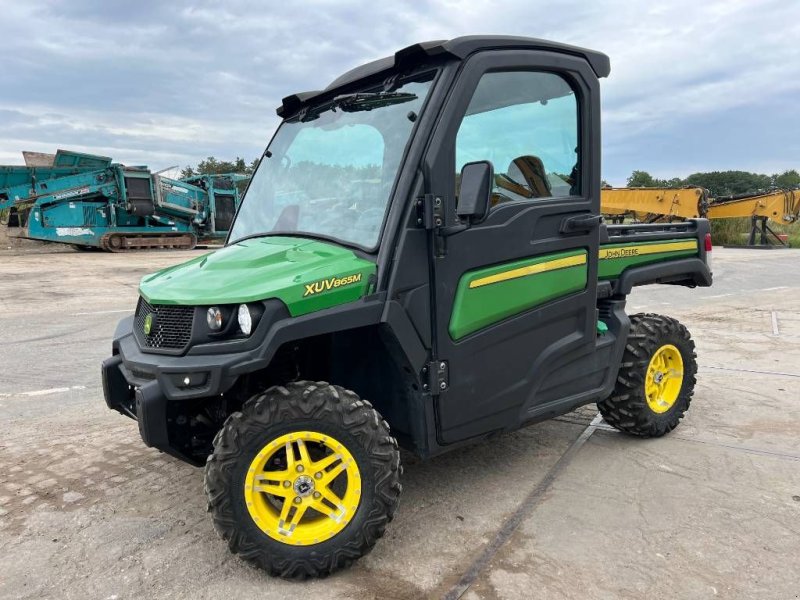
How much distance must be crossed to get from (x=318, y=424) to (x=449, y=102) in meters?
1.57

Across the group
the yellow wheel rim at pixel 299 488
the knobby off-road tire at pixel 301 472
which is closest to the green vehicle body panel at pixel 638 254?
the knobby off-road tire at pixel 301 472

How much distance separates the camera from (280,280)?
2686 mm

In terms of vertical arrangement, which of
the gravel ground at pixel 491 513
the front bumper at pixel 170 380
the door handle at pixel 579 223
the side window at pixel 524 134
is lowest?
the gravel ground at pixel 491 513

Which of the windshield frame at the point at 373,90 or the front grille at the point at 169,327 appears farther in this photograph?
the windshield frame at the point at 373,90

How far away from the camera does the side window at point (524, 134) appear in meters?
3.12

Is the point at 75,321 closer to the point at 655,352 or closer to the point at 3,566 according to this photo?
the point at 3,566

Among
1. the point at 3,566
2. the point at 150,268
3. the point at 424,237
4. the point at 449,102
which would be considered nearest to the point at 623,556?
the point at 424,237

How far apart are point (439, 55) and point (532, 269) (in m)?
1.15

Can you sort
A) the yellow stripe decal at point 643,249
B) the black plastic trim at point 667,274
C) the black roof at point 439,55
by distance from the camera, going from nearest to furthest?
the black roof at point 439,55 < the yellow stripe decal at point 643,249 < the black plastic trim at point 667,274

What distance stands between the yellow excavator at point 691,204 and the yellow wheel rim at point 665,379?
776 inches

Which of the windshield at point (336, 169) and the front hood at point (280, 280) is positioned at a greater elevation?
the windshield at point (336, 169)

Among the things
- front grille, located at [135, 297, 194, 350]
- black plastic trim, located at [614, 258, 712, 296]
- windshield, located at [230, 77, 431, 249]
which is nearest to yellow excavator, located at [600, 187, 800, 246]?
black plastic trim, located at [614, 258, 712, 296]

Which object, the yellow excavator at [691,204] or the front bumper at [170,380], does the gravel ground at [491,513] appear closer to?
the front bumper at [170,380]

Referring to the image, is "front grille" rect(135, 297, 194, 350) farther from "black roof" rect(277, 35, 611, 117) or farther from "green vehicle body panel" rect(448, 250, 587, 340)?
"black roof" rect(277, 35, 611, 117)
